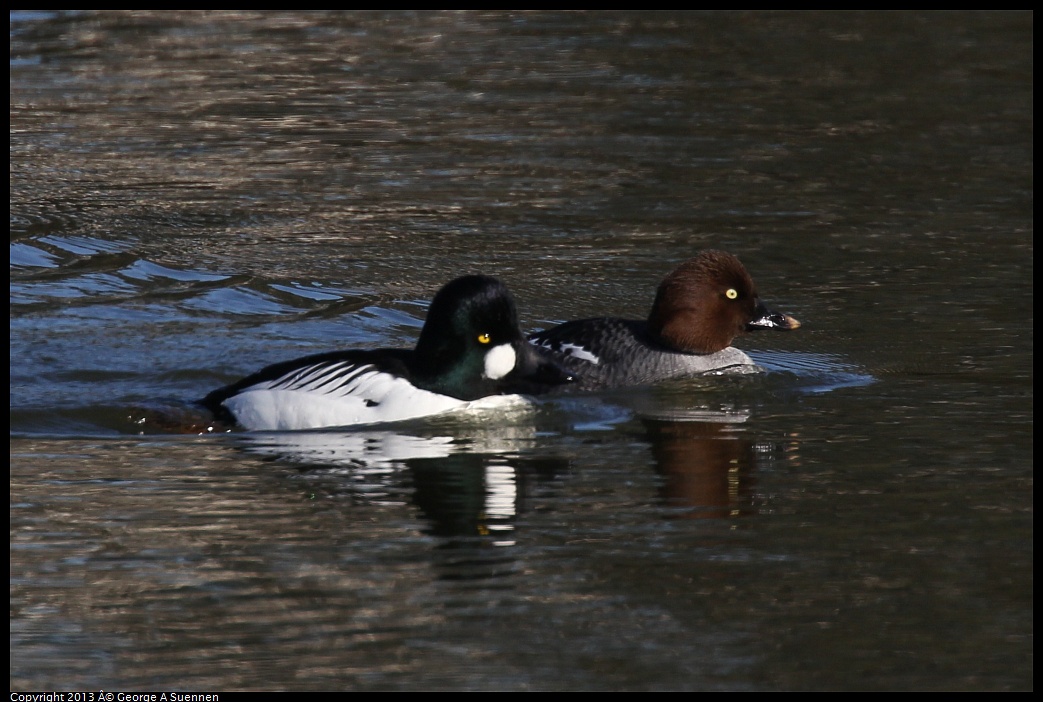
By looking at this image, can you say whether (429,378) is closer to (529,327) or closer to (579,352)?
(579,352)

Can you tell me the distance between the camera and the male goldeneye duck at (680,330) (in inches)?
382

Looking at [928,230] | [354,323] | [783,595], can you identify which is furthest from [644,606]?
[928,230]

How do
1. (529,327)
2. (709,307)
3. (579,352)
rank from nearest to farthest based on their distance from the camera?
(579,352) → (709,307) → (529,327)

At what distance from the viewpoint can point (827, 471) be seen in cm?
752

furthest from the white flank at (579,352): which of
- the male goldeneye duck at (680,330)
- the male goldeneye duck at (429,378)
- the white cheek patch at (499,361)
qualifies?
the white cheek patch at (499,361)

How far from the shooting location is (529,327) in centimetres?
1134

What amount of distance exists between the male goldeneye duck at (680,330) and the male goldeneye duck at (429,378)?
3.59ft

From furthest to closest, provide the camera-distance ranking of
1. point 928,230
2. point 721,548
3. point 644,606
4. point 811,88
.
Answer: point 811,88 < point 928,230 < point 721,548 < point 644,606

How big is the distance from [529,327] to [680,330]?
179 centimetres

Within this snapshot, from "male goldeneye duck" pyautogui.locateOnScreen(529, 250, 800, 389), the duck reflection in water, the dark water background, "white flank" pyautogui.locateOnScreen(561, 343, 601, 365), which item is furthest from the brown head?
the duck reflection in water

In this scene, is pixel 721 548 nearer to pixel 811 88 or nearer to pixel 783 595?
pixel 783 595

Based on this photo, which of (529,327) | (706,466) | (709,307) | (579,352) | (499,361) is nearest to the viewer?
(706,466)

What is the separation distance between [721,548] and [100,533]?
2673 mm

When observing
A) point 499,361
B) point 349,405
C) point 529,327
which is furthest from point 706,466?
point 529,327
